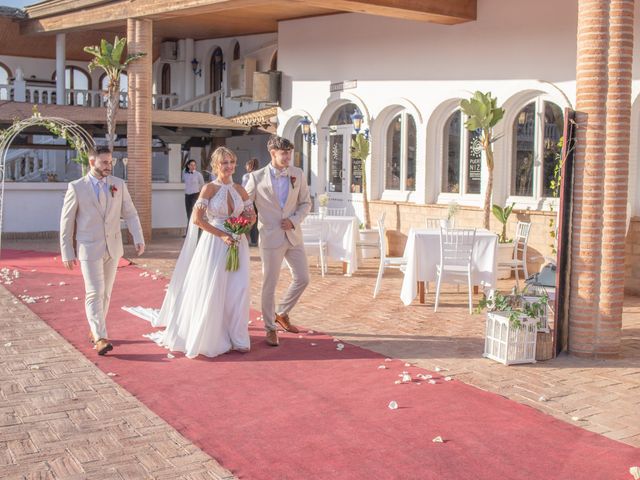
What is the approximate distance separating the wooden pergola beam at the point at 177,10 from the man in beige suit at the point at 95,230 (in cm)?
590

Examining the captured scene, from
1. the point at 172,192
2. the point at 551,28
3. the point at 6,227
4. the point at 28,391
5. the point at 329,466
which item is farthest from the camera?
the point at 172,192

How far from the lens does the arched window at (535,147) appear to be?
12.5m

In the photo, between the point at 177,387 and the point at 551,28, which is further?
the point at 551,28

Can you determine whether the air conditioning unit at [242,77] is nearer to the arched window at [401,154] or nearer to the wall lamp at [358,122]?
the wall lamp at [358,122]

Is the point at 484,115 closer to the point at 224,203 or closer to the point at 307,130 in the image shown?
the point at 307,130

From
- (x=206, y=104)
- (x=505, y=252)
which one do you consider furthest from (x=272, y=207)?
(x=206, y=104)

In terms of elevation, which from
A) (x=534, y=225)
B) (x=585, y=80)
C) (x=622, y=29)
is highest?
(x=622, y=29)

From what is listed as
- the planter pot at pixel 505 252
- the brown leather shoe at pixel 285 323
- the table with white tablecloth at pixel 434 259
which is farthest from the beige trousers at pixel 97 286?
the planter pot at pixel 505 252

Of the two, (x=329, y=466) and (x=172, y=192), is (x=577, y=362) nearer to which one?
(x=329, y=466)

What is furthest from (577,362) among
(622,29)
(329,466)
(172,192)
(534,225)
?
(172,192)

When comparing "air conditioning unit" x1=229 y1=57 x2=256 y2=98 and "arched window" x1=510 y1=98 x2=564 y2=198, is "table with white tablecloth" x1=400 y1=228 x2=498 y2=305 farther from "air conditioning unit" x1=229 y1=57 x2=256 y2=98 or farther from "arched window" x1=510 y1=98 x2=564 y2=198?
"air conditioning unit" x1=229 y1=57 x2=256 y2=98

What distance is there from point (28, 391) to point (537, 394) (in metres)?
3.74

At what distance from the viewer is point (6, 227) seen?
17.5m

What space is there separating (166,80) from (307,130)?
8833 mm
